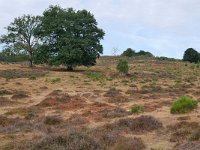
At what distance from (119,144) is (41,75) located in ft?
124

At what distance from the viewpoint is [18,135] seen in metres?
15.6

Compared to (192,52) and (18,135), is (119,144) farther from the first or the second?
(192,52)

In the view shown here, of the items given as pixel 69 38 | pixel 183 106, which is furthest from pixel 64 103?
pixel 69 38

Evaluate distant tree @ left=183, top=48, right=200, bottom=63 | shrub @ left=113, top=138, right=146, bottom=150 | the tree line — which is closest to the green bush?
shrub @ left=113, top=138, right=146, bottom=150

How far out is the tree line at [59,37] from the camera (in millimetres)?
55281

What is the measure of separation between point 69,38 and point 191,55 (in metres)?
41.0

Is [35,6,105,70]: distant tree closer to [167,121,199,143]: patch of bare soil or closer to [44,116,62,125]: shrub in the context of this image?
[44,116,62,125]: shrub

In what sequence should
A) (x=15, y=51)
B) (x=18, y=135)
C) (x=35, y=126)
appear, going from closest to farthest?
(x=18, y=135) → (x=35, y=126) → (x=15, y=51)

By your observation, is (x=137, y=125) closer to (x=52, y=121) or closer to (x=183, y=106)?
(x=52, y=121)

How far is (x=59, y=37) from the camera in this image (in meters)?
56.7

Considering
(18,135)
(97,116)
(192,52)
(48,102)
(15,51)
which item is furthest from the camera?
(192,52)

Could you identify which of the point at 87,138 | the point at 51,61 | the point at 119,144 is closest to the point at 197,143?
the point at 119,144

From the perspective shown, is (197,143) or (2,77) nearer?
(197,143)

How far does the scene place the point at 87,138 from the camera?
12.7 meters
